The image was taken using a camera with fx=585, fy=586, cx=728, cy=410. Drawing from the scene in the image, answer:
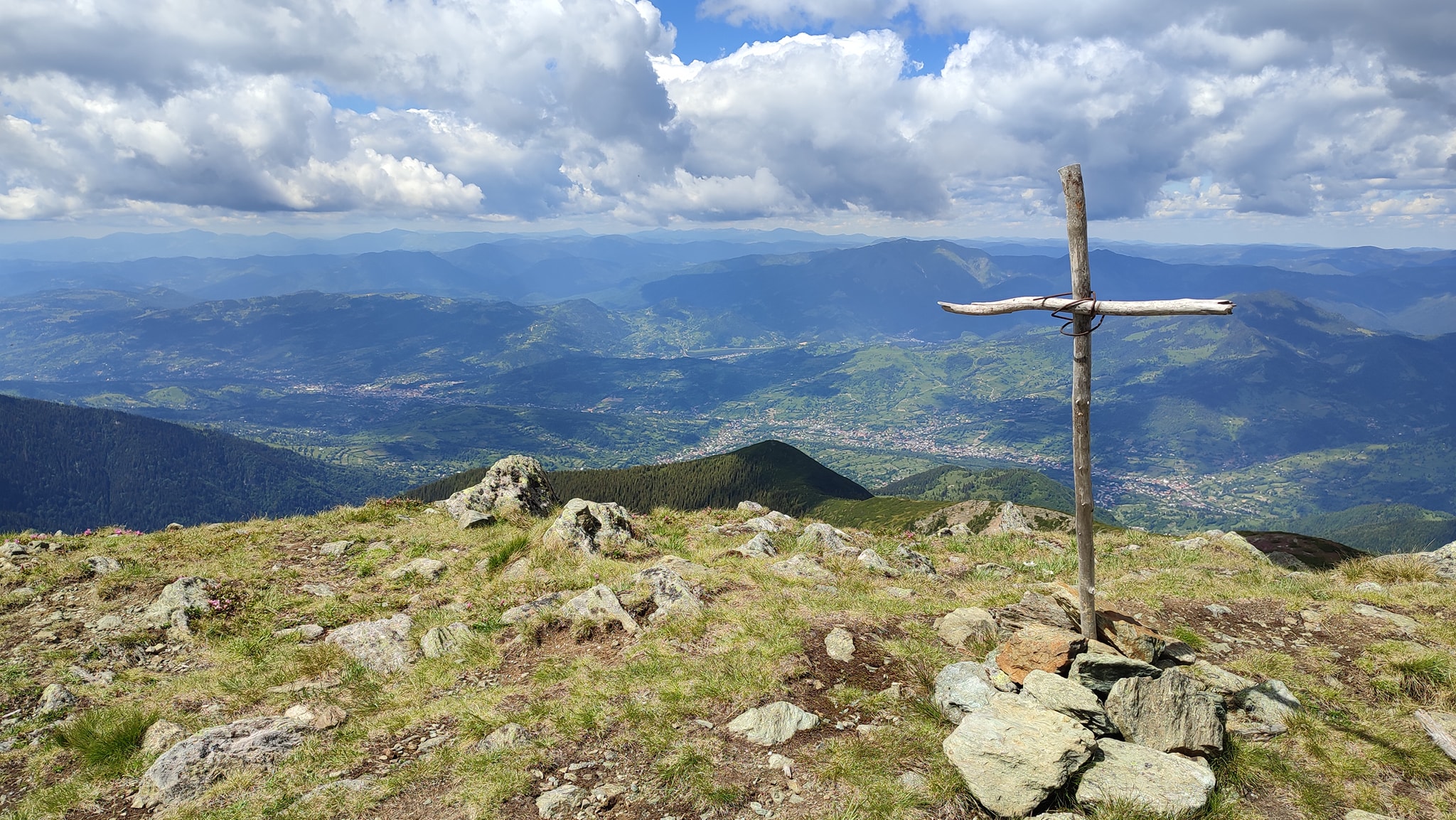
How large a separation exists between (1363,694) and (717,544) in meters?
16.7

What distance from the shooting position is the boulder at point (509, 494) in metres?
24.8

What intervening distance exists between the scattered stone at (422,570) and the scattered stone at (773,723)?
1228 centimetres

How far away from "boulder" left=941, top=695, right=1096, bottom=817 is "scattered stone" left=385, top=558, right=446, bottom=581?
51.7 feet

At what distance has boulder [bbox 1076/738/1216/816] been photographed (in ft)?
25.2

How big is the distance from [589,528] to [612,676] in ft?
29.3

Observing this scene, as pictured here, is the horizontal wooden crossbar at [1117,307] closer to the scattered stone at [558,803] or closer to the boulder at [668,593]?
the boulder at [668,593]

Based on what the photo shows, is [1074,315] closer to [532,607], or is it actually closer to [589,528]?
[532,607]

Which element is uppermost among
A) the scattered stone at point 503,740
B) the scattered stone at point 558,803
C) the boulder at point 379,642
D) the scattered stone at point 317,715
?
the scattered stone at point 558,803

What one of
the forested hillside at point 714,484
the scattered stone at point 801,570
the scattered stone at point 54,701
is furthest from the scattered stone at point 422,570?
the forested hillside at point 714,484

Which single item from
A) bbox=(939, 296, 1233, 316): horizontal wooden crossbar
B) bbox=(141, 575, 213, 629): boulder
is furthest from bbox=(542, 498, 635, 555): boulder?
bbox=(939, 296, 1233, 316): horizontal wooden crossbar

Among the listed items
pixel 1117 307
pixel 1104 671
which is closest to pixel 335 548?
pixel 1104 671

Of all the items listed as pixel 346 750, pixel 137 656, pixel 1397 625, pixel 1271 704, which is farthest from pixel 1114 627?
pixel 137 656

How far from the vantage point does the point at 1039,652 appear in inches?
425

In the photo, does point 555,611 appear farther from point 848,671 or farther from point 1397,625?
point 1397,625
